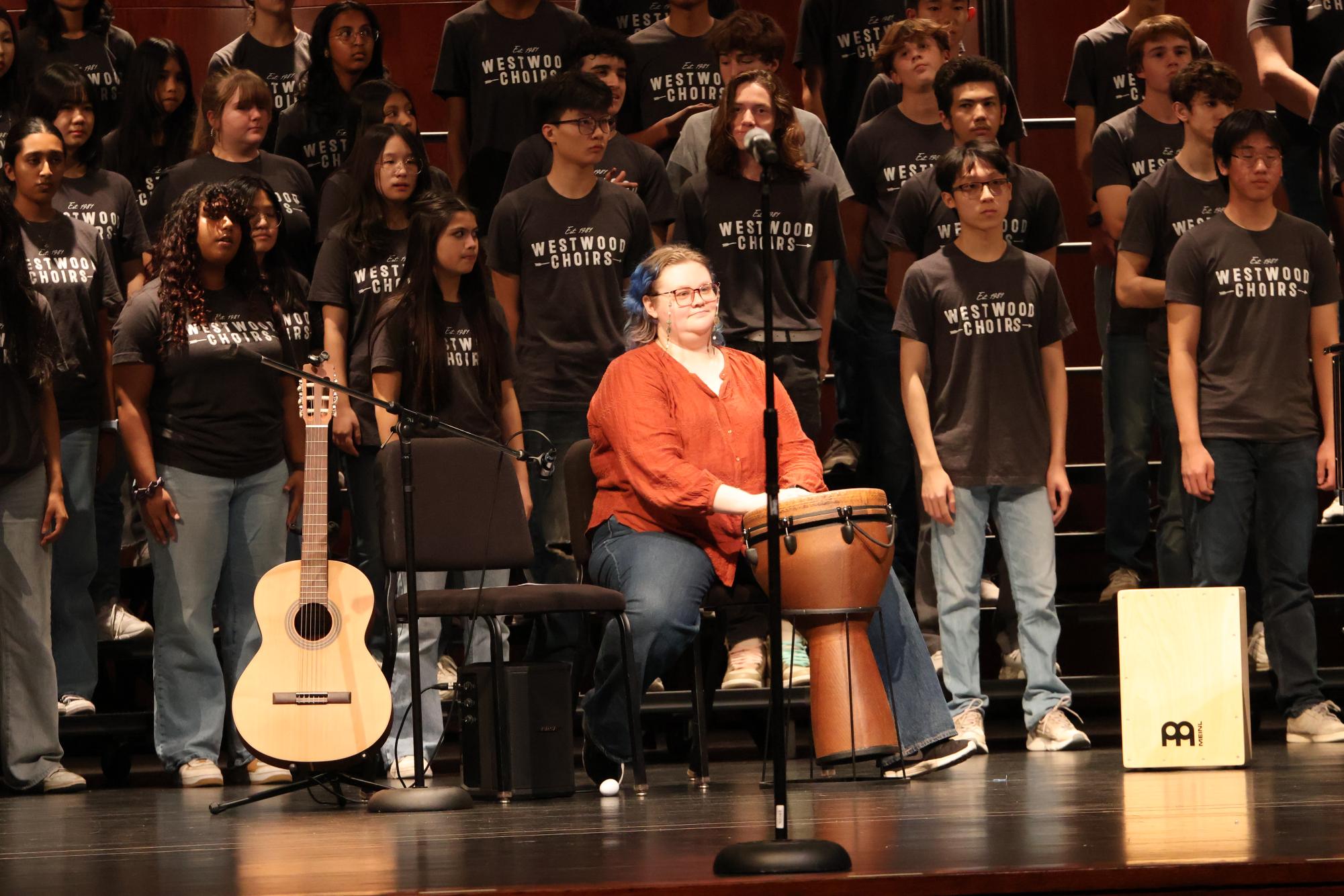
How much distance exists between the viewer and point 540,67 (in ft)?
22.4

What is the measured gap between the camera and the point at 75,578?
5.46m

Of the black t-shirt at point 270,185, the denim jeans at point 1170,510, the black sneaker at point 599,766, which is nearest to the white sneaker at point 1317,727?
the denim jeans at point 1170,510

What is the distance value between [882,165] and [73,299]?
2841 millimetres

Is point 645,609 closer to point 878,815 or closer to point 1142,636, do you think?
point 878,815

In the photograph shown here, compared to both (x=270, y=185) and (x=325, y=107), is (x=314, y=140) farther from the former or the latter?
(x=270, y=185)

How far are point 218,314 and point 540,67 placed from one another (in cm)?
197

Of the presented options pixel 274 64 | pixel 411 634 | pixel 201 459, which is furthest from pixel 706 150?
pixel 411 634

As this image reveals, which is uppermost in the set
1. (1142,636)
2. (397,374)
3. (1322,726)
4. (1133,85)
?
(1133,85)

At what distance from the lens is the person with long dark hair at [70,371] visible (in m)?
5.45

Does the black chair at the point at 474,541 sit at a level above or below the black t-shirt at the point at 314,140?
below

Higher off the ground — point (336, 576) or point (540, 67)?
point (540, 67)

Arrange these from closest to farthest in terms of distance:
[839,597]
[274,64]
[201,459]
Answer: [839,597] → [201,459] → [274,64]

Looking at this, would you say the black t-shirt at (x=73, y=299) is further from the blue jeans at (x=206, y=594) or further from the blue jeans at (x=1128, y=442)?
the blue jeans at (x=1128, y=442)

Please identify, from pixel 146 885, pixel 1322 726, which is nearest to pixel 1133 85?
pixel 1322 726
